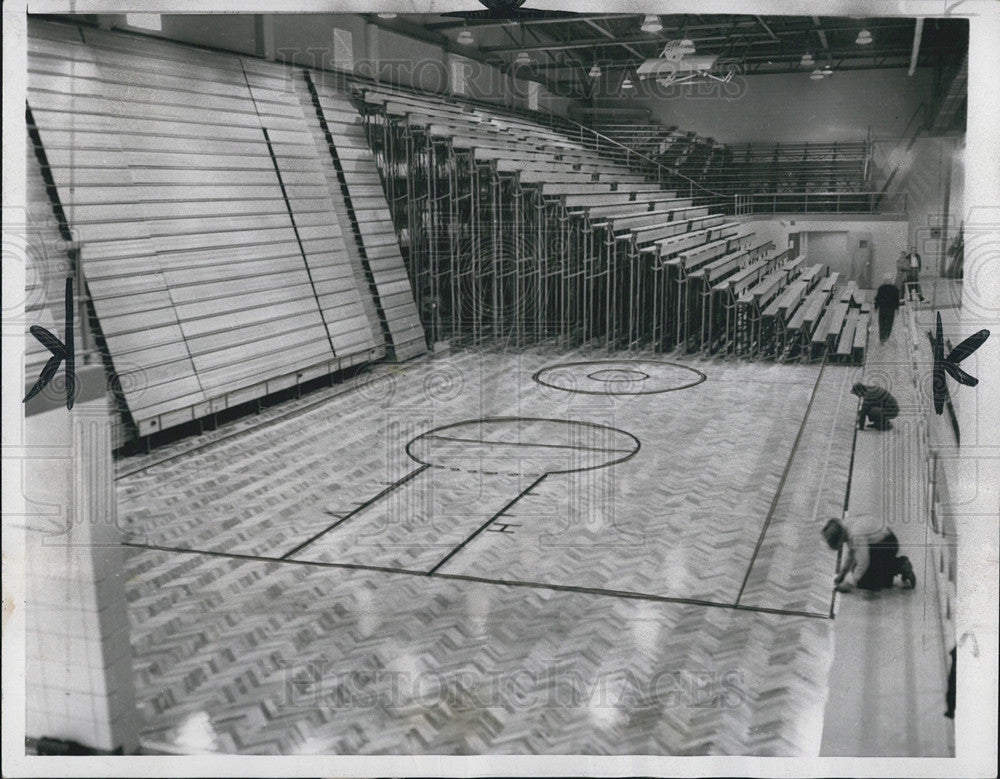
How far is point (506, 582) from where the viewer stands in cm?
336

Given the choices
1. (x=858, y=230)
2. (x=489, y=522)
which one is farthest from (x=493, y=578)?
(x=858, y=230)

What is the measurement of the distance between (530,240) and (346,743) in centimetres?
614

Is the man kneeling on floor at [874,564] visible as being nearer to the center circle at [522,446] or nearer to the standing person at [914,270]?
the standing person at [914,270]

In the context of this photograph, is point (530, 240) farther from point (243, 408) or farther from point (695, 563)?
point (695, 563)

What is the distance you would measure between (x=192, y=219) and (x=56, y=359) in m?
4.20

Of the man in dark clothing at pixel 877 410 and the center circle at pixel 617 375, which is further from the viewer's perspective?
the center circle at pixel 617 375

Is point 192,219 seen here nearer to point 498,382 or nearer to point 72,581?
point 498,382

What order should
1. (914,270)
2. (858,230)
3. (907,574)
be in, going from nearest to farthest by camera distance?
(907,574) → (914,270) → (858,230)

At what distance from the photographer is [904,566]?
3.13m

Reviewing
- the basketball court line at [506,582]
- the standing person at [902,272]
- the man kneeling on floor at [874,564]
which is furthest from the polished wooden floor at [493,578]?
the standing person at [902,272]

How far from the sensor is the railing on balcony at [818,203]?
382 cm

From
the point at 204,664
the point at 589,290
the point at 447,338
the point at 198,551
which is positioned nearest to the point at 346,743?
the point at 204,664

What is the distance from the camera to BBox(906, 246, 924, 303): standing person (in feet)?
10.2

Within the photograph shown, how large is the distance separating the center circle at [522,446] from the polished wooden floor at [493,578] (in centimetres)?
2
